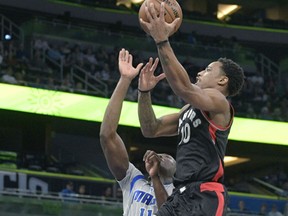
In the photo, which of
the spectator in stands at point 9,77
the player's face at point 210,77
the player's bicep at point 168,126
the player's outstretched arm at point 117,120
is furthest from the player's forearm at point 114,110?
the spectator in stands at point 9,77

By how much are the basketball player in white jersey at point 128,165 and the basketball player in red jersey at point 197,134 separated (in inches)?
19.8

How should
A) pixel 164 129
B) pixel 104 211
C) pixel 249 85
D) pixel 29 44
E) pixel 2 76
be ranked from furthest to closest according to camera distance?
1. pixel 249 85
2. pixel 29 44
3. pixel 2 76
4. pixel 104 211
5. pixel 164 129

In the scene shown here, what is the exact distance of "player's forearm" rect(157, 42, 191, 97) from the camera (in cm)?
620

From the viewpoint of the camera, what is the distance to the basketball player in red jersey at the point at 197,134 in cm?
621

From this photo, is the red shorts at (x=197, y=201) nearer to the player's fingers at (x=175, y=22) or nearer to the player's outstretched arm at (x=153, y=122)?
the player's outstretched arm at (x=153, y=122)

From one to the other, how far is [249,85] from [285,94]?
155cm

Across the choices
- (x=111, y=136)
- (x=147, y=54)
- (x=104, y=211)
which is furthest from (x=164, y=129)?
(x=147, y=54)

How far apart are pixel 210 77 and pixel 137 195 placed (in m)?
1.23

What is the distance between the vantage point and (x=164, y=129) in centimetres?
695

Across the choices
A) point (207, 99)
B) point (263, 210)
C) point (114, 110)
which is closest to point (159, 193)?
point (114, 110)

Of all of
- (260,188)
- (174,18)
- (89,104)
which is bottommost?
(260,188)

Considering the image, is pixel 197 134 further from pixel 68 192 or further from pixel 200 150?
pixel 68 192

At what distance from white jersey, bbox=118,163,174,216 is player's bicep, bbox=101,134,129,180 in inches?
2.9

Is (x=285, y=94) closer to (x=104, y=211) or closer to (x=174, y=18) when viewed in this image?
(x=104, y=211)
